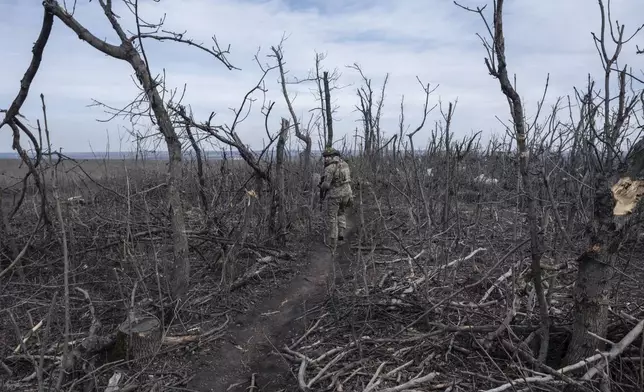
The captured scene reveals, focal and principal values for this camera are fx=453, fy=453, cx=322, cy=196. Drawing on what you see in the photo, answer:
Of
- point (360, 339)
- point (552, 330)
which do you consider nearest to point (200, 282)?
point (360, 339)

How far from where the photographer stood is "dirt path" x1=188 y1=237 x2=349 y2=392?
401 centimetres

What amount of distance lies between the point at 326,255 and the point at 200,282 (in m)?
2.42

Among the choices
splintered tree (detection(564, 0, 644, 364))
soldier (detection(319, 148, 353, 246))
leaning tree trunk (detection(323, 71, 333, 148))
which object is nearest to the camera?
splintered tree (detection(564, 0, 644, 364))

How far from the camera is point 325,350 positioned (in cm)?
420

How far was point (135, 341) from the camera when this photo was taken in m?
4.01

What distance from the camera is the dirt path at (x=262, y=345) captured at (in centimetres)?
401

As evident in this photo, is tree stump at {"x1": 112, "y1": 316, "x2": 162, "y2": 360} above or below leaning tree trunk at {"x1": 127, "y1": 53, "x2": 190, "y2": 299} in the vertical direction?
below

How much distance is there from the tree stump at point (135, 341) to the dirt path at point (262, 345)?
49 cm

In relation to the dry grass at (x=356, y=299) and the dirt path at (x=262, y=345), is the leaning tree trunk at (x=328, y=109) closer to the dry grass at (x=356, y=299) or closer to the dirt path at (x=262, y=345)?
the dry grass at (x=356, y=299)

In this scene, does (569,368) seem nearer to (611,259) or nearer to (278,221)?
(611,259)

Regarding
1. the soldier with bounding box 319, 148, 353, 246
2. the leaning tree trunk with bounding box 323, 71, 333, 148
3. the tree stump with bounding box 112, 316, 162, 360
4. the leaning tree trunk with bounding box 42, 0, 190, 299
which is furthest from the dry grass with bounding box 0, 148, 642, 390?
the leaning tree trunk with bounding box 323, 71, 333, 148

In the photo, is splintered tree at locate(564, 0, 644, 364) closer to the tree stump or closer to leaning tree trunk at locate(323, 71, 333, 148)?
the tree stump

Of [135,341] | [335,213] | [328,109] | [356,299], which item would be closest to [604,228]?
[356,299]

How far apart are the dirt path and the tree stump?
0.49m
